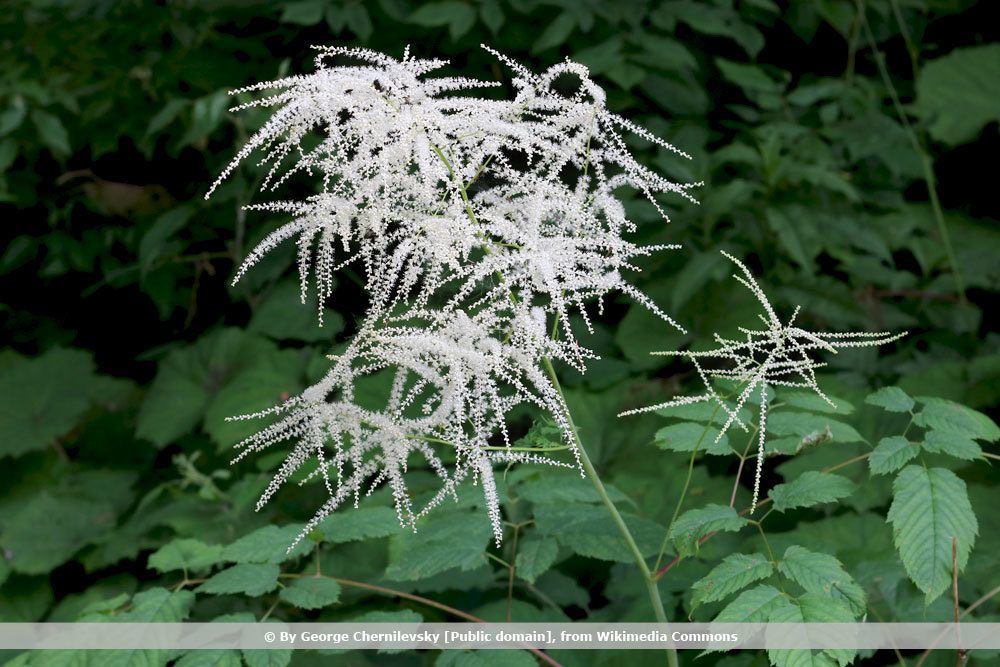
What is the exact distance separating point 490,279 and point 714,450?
40 centimetres

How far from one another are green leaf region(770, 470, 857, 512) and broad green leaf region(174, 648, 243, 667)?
0.78m

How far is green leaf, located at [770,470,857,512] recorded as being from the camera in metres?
1.15

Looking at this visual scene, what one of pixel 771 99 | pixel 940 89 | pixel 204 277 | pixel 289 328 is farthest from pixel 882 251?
pixel 204 277

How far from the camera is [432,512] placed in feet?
5.51

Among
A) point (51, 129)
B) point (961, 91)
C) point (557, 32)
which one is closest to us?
point (557, 32)

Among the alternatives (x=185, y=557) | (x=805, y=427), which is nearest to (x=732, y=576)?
(x=805, y=427)

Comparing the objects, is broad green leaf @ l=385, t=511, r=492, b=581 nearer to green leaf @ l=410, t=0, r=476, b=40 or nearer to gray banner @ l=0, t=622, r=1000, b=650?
gray banner @ l=0, t=622, r=1000, b=650

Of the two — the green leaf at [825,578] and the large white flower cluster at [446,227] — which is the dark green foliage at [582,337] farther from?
the large white flower cluster at [446,227]

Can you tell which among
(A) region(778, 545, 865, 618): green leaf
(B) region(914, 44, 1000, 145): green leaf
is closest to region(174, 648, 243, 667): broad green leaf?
(A) region(778, 545, 865, 618): green leaf

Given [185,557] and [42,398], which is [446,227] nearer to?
[185,557]

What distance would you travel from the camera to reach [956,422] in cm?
120

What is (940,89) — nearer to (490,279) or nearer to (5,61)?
(490,279)

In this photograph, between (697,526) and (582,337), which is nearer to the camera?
(697,526)

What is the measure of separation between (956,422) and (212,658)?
108cm
